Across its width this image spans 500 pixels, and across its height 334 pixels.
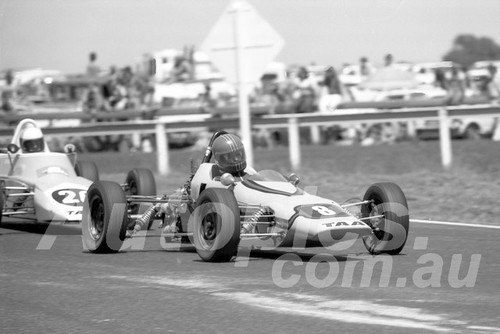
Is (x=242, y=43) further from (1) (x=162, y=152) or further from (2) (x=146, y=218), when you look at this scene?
(1) (x=162, y=152)

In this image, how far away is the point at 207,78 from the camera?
3234 centimetres

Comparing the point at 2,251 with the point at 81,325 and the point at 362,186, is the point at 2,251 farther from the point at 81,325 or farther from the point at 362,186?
the point at 362,186

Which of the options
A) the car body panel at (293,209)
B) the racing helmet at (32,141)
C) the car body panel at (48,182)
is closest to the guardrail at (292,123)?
the racing helmet at (32,141)

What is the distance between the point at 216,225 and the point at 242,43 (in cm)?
651

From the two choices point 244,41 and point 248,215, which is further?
point 244,41

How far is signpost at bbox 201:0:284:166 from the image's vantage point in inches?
616

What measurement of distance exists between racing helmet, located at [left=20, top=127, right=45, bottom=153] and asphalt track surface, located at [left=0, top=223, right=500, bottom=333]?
3228 mm

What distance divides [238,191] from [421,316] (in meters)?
3.68

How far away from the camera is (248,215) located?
33.5 ft

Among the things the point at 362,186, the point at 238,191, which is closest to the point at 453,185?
the point at 362,186

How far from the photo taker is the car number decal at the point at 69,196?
12961 mm

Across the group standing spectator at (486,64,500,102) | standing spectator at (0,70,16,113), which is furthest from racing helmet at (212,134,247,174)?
standing spectator at (0,70,16,113)

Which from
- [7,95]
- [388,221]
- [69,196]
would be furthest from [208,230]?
[7,95]

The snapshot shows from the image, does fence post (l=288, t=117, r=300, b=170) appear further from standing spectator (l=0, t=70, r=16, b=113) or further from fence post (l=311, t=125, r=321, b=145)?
standing spectator (l=0, t=70, r=16, b=113)
